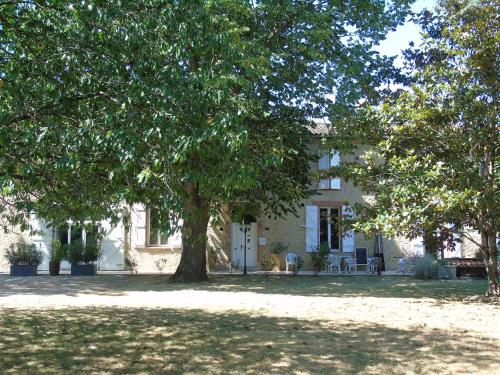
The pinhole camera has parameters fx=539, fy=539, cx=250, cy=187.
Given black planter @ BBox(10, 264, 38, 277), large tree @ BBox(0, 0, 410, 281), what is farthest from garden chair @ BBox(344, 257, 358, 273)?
large tree @ BBox(0, 0, 410, 281)

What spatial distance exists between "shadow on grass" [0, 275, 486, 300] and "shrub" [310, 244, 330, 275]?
2.88 m

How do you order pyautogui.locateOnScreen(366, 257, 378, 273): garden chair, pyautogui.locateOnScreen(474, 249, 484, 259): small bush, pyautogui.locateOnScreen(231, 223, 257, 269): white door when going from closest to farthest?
1. pyautogui.locateOnScreen(474, 249, 484, 259): small bush
2. pyautogui.locateOnScreen(366, 257, 378, 273): garden chair
3. pyautogui.locateOnScreen(231, 223, 257, 269): white door

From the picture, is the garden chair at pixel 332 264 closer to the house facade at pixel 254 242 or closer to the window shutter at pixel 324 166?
the house facade at pixel 254 242

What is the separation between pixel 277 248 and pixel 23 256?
29.9 ft

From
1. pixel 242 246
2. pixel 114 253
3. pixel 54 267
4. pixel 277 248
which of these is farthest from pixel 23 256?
pixel 277 248

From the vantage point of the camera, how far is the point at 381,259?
20.6m

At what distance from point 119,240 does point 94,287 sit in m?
6.71

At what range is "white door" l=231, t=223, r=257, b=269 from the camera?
69.5 feet

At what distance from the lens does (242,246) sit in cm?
2120

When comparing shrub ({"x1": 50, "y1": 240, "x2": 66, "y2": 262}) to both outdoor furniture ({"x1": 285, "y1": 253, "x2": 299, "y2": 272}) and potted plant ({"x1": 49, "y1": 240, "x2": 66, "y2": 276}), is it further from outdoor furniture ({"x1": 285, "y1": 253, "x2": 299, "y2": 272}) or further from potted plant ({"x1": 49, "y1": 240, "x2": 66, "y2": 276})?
outdoor furniture ({"x1": 285, "y1": 253, "x2": 299, "y2": 272})

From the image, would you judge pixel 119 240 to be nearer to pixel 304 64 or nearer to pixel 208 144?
pixel 304 64

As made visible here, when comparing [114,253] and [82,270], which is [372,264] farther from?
[82,270]

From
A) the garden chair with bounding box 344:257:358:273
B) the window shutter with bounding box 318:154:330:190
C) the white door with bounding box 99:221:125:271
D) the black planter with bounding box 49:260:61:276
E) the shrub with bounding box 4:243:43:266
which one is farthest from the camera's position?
the window shutter with bounding box 318:154:330:190

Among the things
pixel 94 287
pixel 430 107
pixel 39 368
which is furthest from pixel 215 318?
pixel 94 287
